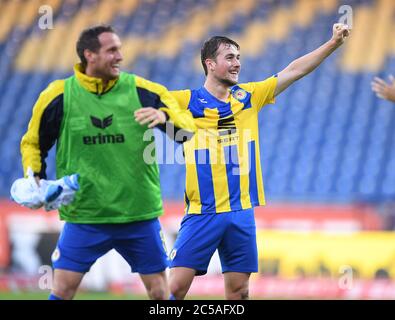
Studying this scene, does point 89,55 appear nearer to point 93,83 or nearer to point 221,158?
point 93,83

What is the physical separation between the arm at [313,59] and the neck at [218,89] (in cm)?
41

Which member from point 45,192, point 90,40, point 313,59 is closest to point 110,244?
point 45,192

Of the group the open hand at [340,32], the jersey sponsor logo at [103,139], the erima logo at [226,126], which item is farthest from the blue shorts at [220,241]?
the open hand at [340,32]

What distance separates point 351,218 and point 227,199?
17.7ft

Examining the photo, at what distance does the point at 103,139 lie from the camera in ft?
20.5

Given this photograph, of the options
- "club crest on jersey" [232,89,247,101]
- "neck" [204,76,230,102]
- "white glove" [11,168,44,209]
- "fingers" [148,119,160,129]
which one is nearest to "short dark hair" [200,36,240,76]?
"neck" [204,76,230,102]

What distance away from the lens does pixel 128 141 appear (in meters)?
6.26

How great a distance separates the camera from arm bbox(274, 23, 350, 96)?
6.98 m

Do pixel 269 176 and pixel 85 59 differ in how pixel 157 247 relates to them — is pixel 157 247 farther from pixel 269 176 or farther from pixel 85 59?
pixel 269 176

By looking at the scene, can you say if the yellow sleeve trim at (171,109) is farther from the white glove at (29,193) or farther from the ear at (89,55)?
the white glove at (29,193)
